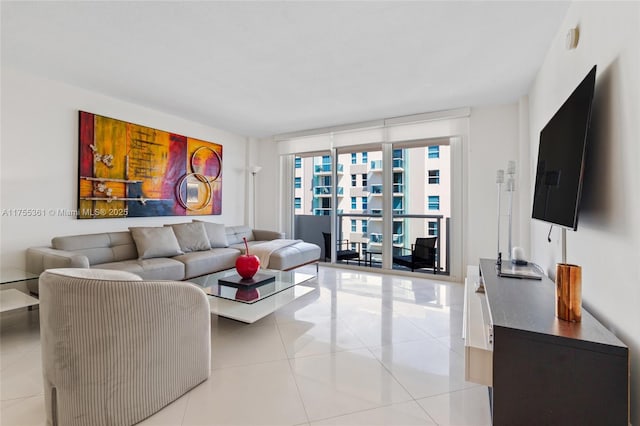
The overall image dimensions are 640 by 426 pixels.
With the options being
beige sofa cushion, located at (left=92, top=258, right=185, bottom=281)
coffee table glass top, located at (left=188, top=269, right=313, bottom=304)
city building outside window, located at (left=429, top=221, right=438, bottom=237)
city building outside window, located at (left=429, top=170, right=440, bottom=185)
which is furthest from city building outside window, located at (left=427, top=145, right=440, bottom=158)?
beige sofa cushion, located at (left=92, top=258, right=185, bottom=281)

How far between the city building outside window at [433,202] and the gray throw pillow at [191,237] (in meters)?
3.55

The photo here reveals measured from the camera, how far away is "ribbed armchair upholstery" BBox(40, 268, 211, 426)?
1.26 metres

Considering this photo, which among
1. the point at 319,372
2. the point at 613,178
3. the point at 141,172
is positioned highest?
the point at 141,172

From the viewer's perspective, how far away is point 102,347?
129cm

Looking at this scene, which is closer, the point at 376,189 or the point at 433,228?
the point at 433,228

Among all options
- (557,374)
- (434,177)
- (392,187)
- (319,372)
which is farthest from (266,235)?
(557,374)

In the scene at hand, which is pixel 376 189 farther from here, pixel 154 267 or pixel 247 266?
pixel 154 267

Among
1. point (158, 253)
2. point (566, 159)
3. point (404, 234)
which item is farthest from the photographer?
point (404, 234)

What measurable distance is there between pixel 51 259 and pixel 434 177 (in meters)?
4.94

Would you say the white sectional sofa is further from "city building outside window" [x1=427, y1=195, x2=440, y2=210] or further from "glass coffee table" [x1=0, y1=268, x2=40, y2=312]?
"city building outside window" [x1=427, y1=195, x2=440, y2=210]

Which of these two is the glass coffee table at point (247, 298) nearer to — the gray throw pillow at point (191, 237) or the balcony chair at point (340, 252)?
the gray throw pillow at point (191, 237)

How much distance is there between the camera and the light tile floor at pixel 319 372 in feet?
4.89

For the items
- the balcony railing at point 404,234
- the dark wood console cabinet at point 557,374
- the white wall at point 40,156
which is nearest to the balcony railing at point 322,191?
the balcony railing at point 404,234

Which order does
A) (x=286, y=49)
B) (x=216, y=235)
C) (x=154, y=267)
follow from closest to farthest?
(x=286, y=49), (x=154, y=267), (x=216, y=235)
